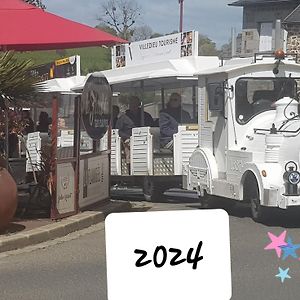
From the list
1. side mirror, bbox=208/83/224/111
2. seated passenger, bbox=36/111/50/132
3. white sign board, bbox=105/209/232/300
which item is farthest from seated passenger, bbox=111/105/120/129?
white sign board, bbox=105/209/232/300

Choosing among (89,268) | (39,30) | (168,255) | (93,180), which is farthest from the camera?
(93,180)

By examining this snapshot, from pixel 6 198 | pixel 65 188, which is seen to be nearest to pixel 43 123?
pixel 65 188

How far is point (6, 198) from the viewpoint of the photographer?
354 inches

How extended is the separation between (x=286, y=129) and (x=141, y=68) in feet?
16.4

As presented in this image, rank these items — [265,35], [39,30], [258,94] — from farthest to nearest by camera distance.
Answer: [265,35] → [258,94] → [39,30]

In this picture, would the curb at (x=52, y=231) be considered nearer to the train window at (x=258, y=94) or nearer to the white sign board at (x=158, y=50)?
the train window at (x=258, y=94)

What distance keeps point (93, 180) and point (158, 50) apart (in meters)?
4.20

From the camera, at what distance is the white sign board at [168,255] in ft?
10.8

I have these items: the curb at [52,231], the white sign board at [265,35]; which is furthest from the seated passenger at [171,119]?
the white sign board at [265,35]

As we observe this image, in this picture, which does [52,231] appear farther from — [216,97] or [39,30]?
[216,97]

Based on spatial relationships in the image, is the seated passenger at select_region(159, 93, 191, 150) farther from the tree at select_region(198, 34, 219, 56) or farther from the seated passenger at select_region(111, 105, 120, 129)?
the tree at select_region(198, 34, 219, 56)

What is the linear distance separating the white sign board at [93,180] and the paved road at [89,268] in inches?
40.7

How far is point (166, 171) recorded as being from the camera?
43.9ft

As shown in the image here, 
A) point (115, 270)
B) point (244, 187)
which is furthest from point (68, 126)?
point (115, 270)
